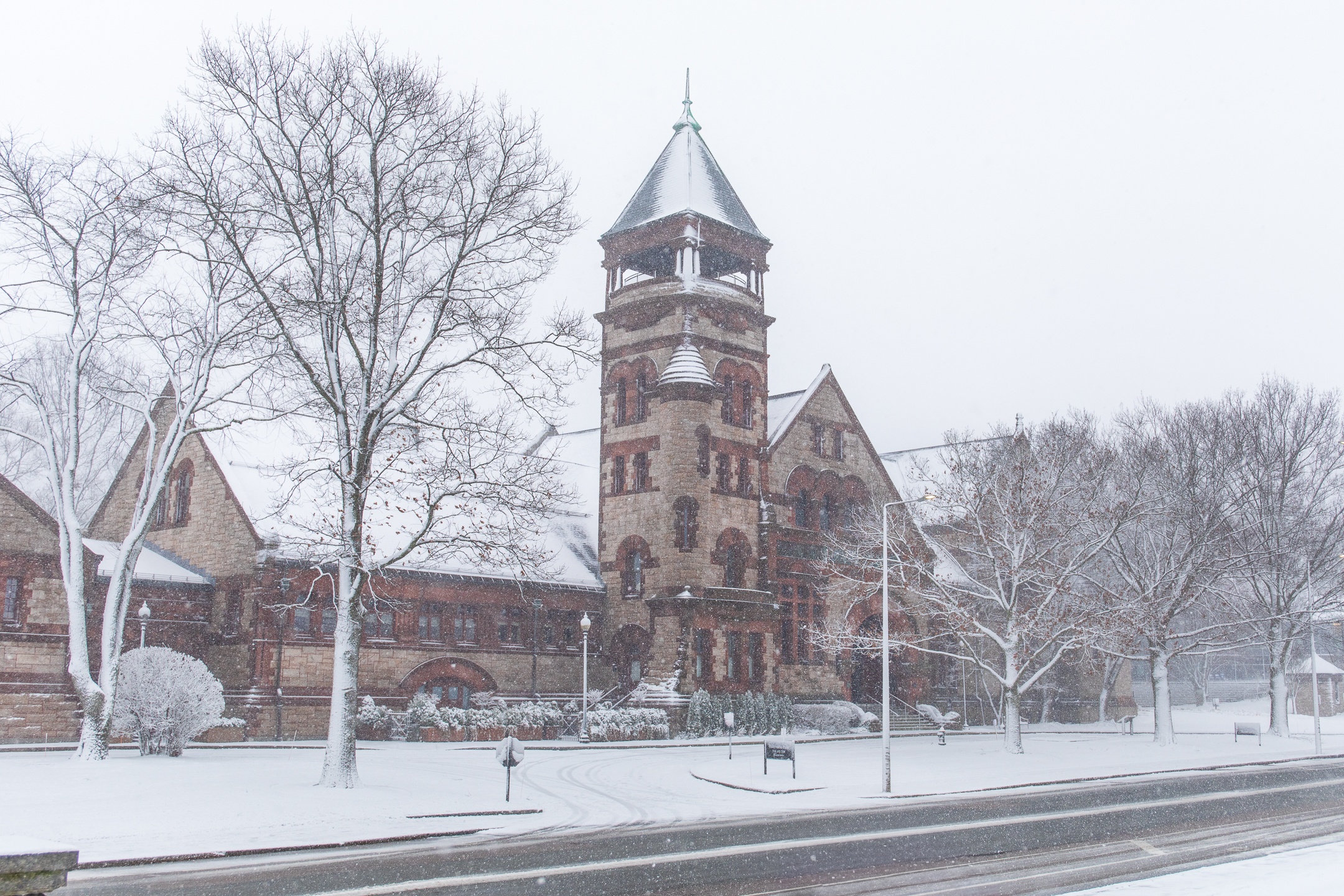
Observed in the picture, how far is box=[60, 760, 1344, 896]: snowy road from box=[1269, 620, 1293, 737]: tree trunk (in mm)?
27362

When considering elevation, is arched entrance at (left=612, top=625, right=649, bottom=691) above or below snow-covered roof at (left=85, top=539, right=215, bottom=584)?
below

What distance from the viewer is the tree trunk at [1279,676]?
4772 cm

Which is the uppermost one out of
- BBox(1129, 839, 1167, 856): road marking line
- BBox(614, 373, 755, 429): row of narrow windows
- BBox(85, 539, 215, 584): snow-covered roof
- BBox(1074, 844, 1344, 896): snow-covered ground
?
BBox(614, 373, 755, 429): row of narrow windows

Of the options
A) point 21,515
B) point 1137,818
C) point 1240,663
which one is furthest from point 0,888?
point 1240,663

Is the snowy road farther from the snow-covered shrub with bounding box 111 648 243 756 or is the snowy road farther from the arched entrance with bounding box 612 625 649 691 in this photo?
the arched entrance with bounding box 612 625 649 691

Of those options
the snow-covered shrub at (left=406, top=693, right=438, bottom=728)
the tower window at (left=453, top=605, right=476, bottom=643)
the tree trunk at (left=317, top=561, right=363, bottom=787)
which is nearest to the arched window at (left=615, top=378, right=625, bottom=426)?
the tower window at (left=453, top=605, right=476, bottom=643)

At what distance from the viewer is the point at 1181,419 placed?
45000mm

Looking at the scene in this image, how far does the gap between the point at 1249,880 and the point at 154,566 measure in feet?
121

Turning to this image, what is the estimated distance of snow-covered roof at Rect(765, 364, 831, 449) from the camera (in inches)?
1940

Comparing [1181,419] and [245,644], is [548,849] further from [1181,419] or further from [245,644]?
[1181,419]

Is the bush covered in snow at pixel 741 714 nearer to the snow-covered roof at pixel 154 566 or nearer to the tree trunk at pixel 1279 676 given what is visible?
the snow-covered roof at pixel 154 566

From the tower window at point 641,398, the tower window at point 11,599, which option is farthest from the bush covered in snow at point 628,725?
the tower window at point 11,599

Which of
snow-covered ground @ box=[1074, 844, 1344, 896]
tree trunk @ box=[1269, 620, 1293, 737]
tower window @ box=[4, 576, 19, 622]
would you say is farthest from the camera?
tree trunk @ box=[1269, 620, 1293, 737]

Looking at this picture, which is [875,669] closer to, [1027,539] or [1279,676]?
[1027,539]
